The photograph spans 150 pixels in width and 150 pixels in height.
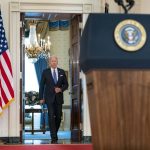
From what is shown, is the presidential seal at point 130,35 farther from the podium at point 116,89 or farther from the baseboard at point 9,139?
the baseboard at point 9,139

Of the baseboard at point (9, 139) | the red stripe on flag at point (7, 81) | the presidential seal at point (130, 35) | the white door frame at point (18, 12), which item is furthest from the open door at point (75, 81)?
the presidential seal at point (130, 35)

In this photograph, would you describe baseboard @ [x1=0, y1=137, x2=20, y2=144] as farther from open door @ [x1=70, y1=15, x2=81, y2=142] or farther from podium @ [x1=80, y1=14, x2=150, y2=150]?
podium @ [x1=80, y1=14, x2=150, y2=150]

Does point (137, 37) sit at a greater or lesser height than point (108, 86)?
greater

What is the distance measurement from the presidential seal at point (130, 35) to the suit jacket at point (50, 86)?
22.8 feet

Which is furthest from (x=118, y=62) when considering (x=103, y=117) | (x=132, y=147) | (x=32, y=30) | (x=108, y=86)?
(x=32, y=30)

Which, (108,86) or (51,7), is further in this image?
(51,7)

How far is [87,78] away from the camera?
3.38 meters

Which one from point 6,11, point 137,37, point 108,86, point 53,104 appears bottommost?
point 53,104

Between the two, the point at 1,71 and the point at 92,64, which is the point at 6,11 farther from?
the point at 92,64

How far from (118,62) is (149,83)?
0.27 metres

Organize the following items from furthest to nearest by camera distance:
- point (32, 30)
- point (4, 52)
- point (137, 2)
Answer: point (32, 30)
point (137, 2)
point (4, 52)

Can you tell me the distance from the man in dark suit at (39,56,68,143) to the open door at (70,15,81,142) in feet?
2.77

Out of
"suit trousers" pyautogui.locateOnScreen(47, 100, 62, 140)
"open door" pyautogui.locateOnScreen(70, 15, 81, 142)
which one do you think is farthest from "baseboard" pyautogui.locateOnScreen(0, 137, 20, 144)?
"open door" pyautogui.locateOnScreen(70, 15, 81, 142)

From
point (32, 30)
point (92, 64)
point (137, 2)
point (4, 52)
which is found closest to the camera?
point (92, 64)
